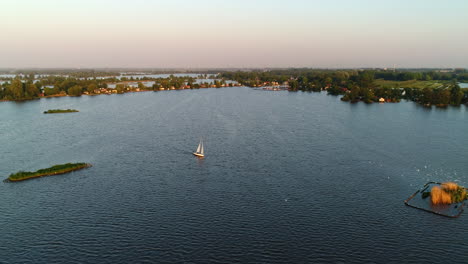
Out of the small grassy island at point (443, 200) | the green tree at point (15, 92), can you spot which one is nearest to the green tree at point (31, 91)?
the green tree at point (15, 92)

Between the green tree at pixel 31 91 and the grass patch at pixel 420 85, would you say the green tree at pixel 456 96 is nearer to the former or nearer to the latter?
the grass patch at pixel 420 85

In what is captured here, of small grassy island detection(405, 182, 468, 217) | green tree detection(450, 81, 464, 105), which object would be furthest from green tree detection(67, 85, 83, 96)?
green tree detection(450, 81, 464, 105)

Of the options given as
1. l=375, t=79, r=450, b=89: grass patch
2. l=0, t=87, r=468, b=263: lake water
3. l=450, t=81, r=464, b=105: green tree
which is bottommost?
l=0, t=87, r=468, b=263: lake water

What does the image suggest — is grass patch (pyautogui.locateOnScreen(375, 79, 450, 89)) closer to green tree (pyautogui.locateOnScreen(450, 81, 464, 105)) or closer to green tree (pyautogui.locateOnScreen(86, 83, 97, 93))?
green tree (pyautogui.locateOnScreen(450, 81, 464, 105))

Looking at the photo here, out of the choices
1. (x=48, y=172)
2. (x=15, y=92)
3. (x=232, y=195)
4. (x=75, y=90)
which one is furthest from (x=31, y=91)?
(x=232, y=195)

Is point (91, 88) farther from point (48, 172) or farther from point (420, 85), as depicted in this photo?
point (420, 85)

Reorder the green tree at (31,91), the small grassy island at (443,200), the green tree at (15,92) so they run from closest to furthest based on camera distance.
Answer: the small grassy island at (443,200)
the green tree at (15,92)
the green tree at (31,91)
